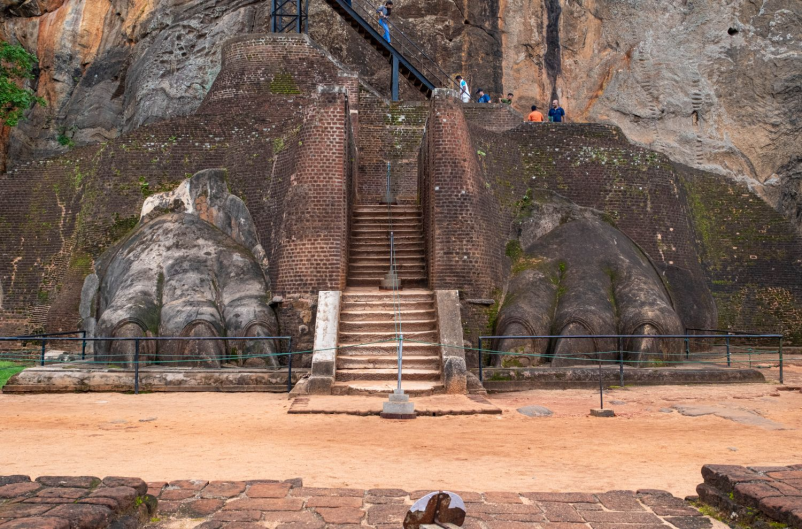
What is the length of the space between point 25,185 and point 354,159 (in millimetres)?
8154

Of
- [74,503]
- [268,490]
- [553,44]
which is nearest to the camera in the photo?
[74,503]

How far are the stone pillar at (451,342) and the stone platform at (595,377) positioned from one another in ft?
2.53

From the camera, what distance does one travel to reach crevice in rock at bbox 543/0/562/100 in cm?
2936

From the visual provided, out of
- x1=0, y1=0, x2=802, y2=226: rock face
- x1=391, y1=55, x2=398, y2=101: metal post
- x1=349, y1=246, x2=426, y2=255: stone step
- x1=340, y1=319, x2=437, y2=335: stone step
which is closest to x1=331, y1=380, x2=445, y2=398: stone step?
x1=340, y1=319, x2=437, y2=335: stone step

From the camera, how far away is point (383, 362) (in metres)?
11.8

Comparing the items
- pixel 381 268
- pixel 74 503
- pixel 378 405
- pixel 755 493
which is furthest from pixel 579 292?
pixel 74 503

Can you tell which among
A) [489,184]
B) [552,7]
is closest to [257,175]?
[489,184]

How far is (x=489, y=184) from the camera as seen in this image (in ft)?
51.6

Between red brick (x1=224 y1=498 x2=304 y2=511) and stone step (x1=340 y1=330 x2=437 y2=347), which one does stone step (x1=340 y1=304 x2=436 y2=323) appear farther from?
red brick (x1=224 y1=498 x2=304 y2=511)

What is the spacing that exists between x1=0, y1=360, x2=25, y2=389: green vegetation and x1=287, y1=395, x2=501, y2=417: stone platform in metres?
5.52

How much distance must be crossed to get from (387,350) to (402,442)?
431 cm

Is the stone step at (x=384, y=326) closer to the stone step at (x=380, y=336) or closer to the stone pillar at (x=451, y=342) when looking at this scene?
the stone step at (x=380, y=336)

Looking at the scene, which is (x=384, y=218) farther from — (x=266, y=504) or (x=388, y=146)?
(x=266, y=504)

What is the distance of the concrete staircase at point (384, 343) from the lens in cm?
1122
